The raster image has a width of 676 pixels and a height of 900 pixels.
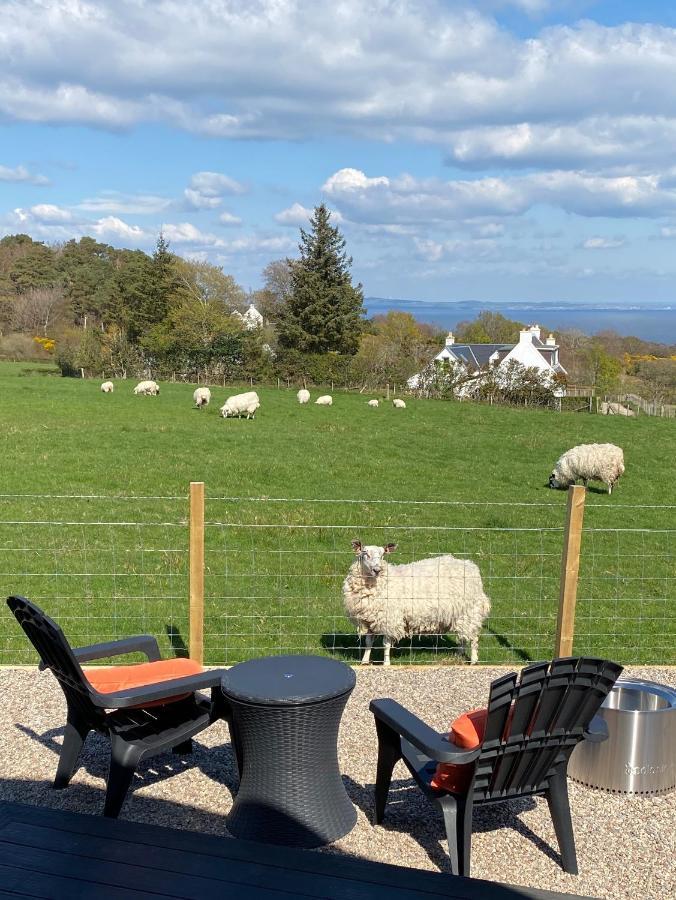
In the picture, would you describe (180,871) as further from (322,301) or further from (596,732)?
(322,301)

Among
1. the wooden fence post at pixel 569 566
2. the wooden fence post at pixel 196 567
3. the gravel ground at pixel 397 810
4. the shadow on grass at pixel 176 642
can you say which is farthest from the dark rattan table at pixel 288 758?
the shadow on grass at pixel 176 642

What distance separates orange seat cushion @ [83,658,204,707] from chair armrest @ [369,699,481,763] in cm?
119

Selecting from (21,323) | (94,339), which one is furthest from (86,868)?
(21,323)

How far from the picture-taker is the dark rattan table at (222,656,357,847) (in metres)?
4.66

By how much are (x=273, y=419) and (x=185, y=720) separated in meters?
23.9

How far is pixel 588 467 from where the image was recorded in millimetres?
18922

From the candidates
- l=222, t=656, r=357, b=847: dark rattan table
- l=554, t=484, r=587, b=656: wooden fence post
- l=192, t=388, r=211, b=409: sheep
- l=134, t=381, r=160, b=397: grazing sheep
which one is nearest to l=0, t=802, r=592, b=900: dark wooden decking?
l=222, t=656, r=357, b=847: dark rattan table

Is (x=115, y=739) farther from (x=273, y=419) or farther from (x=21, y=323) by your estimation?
(x=21, y=323)

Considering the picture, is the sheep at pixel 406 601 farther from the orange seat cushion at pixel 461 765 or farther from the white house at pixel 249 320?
the white house at pixel 249 320

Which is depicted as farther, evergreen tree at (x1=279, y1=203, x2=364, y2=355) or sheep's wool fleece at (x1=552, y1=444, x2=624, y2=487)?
evergreen tree at (x1=279, y1=203, x2=364, y2=355)

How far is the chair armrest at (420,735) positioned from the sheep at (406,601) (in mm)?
3229

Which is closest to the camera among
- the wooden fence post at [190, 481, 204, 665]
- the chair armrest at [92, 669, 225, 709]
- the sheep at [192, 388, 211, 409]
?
the chair armrest at [92, 669, 225, 709]

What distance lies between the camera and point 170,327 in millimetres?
60250

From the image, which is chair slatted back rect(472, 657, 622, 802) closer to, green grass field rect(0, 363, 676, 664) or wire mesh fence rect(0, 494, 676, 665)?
wire mesh fence rect(0, 494, 676, 665)
